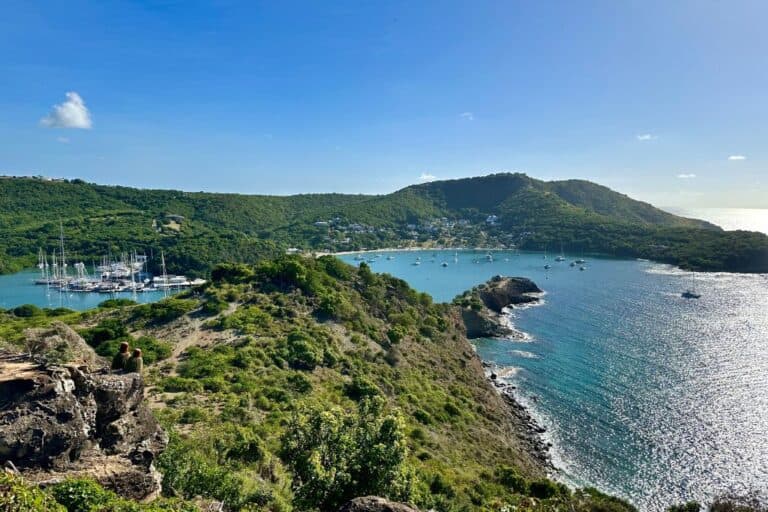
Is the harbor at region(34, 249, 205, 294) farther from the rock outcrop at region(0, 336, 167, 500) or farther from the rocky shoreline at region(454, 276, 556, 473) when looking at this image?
the rock outcrop at region(0, 336, 167, 500)

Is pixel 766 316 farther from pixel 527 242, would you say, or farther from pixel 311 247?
pixel 311 247


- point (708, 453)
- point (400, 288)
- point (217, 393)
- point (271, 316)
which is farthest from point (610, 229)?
point (217, 393)

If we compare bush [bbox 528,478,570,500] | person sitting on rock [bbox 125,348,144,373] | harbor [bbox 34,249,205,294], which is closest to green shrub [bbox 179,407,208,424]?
person sitting on rock [bbox 125,348,144,373]

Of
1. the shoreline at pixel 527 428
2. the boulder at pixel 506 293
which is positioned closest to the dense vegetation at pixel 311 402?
the shoreline at pixel 527 428

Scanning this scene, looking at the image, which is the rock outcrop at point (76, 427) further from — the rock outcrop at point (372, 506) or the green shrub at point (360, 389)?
the green shrub at point (360, 389)

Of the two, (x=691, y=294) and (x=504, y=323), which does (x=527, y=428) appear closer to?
(x=504, y=323)

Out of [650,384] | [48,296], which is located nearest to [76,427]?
[650,384]
